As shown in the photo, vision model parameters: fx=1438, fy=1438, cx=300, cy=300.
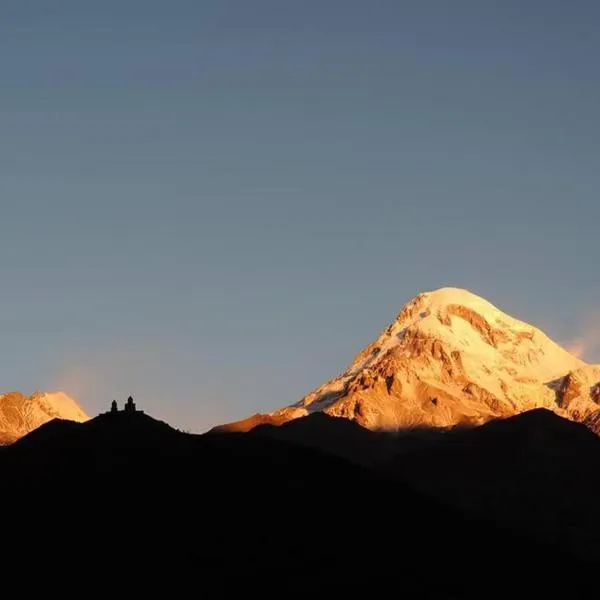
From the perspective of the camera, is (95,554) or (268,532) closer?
(95,554)

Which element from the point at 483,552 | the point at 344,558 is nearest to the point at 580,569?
Result: the point at 483,552

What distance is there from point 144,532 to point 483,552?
3777cm

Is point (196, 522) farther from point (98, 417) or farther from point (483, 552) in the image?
point (483, 552)

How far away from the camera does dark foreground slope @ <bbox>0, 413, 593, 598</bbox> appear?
124 metres

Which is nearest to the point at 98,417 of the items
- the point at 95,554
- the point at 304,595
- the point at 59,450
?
the point at 59,450

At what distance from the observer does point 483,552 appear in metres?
→ 147

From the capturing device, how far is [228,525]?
132 m

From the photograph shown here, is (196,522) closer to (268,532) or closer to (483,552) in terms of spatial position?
(268,532)

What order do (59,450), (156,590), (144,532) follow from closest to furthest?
(156,590), (144,532), (59,450)

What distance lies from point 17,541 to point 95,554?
7.47m

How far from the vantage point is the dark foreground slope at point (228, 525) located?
123938 millimetres

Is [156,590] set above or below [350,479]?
below

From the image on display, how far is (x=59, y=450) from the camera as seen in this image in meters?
141

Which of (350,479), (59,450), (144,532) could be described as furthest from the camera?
(350,479)
